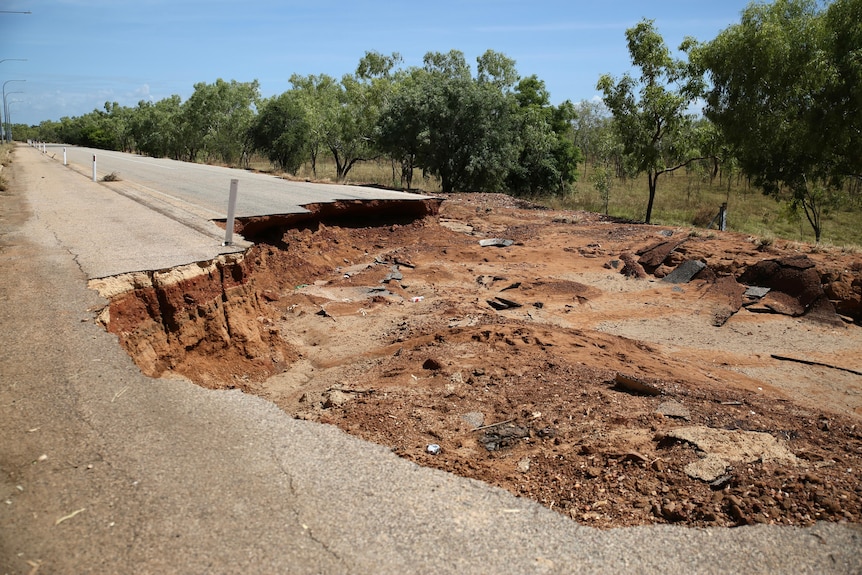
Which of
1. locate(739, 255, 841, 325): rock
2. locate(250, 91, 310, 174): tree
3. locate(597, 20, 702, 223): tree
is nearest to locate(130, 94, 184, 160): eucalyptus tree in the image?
locate(250, 91, 310, 174): tree

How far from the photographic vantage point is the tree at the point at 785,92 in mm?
16438

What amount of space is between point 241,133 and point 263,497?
142 ft

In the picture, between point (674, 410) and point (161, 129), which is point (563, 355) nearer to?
point (674, 410)

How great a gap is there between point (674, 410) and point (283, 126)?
3400 centimetres

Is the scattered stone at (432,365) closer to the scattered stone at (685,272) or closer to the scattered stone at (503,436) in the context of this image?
the scattered stone at (503,436)

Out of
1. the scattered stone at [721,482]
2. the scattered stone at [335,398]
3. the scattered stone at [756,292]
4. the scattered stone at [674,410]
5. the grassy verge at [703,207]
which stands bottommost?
the scattered stone at [335,398]

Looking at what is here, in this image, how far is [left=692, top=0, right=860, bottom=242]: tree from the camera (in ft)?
53.9

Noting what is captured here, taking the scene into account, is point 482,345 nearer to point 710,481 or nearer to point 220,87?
point 710,481

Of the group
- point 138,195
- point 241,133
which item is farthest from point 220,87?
point 138,195

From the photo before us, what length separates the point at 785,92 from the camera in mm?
17547

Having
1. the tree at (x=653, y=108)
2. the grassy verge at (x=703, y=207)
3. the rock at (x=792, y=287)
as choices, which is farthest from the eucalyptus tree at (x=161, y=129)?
the rock at (x=792, y=287)

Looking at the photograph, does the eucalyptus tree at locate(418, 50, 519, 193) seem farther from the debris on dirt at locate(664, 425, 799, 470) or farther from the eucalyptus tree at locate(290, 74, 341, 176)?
the debris on dirt at locate(664, 425, 799, 470)

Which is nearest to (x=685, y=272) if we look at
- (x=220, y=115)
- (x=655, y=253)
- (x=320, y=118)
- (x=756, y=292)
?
(x=655, y=253)

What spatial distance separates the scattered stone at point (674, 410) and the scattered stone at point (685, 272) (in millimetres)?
8042
